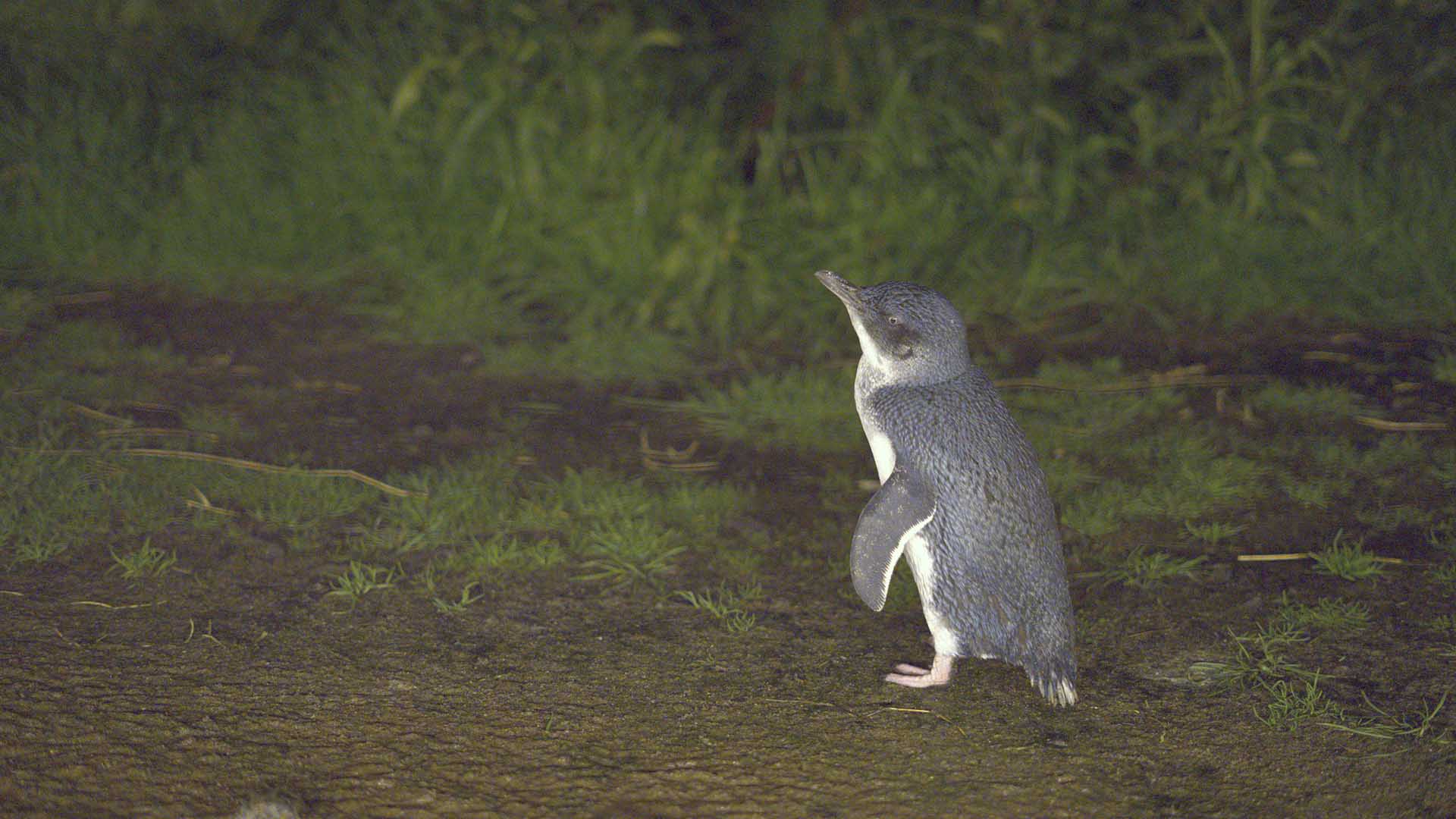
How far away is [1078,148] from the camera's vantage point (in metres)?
5.71

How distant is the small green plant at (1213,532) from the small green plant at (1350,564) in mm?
240

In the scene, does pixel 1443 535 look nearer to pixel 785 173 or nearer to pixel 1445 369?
pixel 1445 369

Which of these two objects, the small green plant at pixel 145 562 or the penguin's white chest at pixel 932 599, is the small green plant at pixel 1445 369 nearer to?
the penguin's white chest at pixel 932 599

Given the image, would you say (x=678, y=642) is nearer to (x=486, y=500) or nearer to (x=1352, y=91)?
(x=486, y=500)

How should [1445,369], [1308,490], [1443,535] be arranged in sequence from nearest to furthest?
[1443,535] < [1308,490] < [1445,369]

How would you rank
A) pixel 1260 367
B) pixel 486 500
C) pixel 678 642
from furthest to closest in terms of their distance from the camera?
pixel 1260 367 → pixel 486 500 → pixel 678 642

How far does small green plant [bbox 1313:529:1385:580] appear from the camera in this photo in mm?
3303

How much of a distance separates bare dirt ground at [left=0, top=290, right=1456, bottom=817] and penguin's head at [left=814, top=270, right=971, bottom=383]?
0.60 meters

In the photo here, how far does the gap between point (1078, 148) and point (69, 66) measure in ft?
15.3

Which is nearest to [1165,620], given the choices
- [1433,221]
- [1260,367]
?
[1260,367]

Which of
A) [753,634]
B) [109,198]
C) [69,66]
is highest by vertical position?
[69,66]

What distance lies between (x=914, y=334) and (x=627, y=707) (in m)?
0.96

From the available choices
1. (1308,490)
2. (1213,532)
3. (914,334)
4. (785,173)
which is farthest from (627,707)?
(785,173)

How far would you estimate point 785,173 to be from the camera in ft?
19.5
